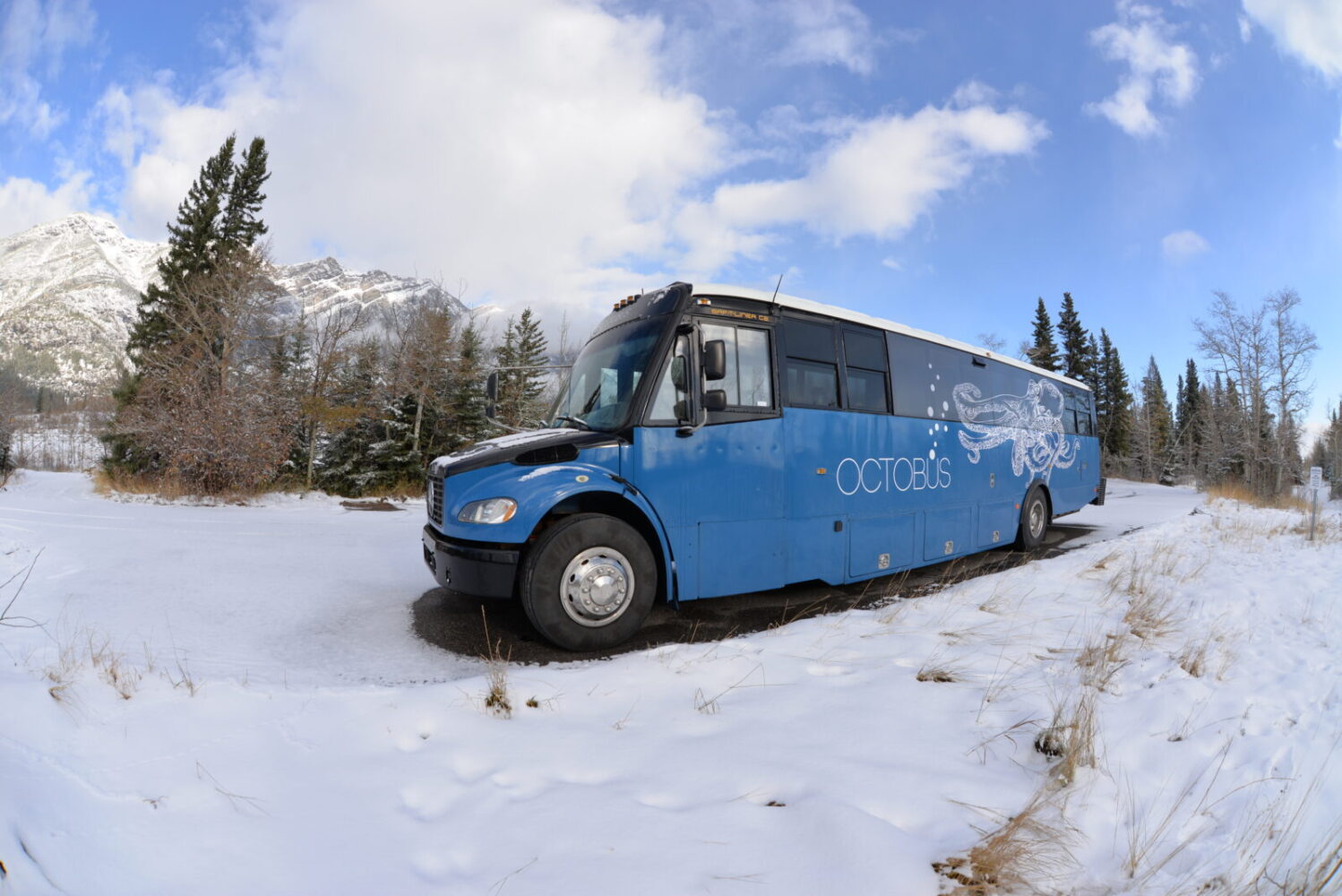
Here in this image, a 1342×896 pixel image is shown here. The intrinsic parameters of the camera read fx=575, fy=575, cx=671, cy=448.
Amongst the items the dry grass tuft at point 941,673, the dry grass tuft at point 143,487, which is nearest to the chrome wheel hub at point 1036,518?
the dry grass tuft at point 941,673

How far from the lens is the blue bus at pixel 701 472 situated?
4191 mm

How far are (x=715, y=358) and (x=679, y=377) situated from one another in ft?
1.25

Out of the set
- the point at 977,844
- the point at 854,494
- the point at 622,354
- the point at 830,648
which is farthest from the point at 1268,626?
the point at 622,354

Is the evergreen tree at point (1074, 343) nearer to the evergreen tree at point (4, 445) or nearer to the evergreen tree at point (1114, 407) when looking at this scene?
the evergreen tree at point (1114, 407)

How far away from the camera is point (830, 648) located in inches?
163

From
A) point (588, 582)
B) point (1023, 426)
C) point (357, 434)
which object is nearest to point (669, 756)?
point (588, 582)

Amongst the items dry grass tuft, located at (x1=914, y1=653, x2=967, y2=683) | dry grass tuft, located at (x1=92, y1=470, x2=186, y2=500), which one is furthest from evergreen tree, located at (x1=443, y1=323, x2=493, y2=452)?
dry grass tuft, located at (x1=914, y1=653, x2=967, y2=683)

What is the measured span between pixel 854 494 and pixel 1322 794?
3.71 m

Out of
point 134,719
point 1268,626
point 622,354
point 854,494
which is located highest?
point 622,354

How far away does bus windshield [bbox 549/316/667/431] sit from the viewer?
15.6 ft

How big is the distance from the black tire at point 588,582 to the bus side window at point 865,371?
2.99 meters

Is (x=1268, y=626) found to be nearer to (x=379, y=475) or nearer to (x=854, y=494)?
(x=854, y=494)

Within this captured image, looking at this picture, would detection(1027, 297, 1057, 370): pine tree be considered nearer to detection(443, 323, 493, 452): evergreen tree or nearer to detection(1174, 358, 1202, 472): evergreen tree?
detection(1174, 358, 1202, 472): evergreen tree

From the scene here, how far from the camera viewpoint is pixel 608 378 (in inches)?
200
